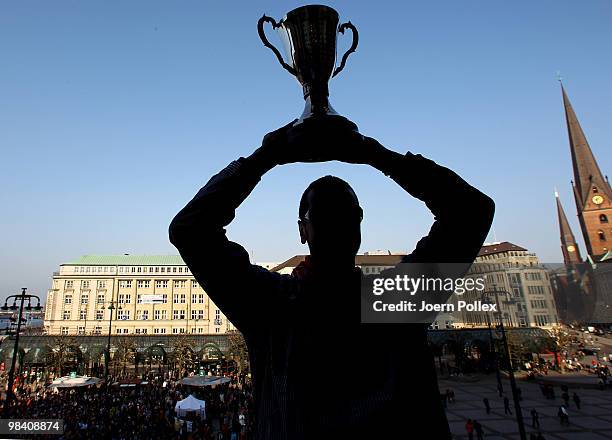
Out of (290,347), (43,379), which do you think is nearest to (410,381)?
(290,347)

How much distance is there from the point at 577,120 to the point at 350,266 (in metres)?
119

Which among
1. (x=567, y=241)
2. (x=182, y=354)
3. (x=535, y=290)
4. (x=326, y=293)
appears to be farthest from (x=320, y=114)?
(x=567, y=241)

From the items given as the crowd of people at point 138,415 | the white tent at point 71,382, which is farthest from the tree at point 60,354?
the white tent at point 71,382

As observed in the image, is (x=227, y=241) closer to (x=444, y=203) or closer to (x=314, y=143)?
(x=314, y=143)

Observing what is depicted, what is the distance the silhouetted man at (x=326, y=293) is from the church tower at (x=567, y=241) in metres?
127

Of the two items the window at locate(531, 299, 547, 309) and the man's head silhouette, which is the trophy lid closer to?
the man's head silhouette

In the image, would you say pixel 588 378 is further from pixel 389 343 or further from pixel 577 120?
pixel 577 120

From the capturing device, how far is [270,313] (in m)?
1.56

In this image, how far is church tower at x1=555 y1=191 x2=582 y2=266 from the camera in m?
109

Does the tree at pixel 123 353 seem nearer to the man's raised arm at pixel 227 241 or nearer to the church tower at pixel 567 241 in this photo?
the man's raised arm at pixel 227 241

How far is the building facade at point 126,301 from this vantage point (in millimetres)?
69375

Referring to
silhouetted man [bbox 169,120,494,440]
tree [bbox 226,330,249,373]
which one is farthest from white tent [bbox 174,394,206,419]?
silhouetted man [bbox 169,120,494,440]

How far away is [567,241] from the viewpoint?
111062 millimetres

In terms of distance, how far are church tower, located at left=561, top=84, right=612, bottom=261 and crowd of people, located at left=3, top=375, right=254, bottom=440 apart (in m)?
91.7
